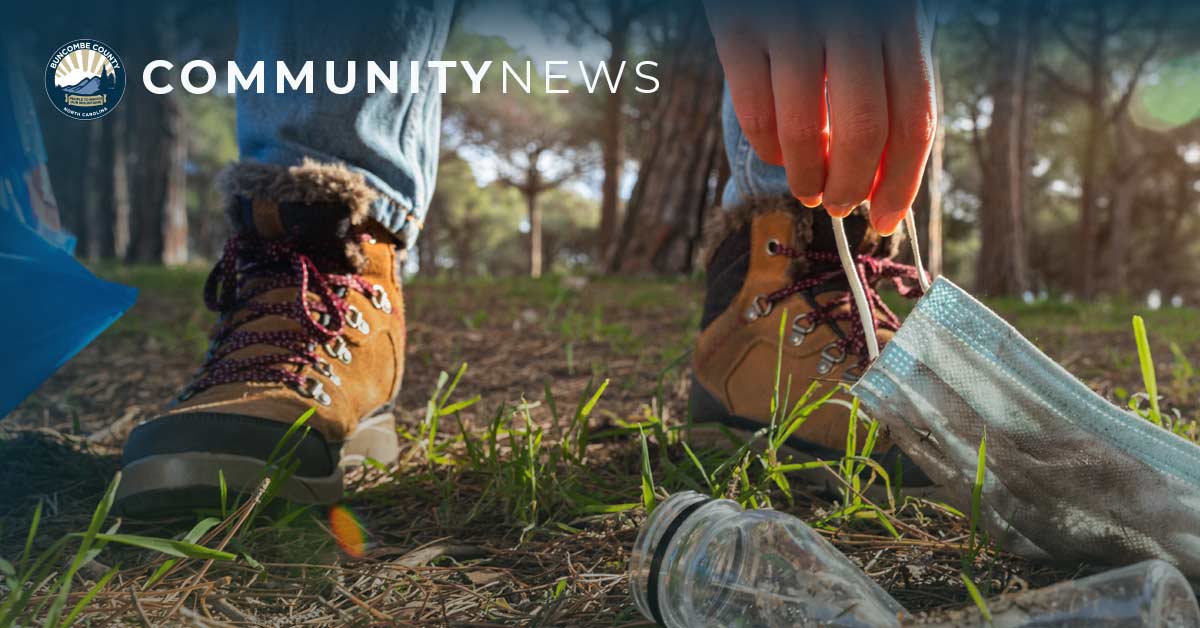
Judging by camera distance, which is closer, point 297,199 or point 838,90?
point 838,90

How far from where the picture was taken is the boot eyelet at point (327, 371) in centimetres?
141

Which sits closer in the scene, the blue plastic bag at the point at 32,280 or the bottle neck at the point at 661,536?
the bottle neck at the point at 661,536

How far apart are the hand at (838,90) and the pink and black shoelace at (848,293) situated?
0.57m

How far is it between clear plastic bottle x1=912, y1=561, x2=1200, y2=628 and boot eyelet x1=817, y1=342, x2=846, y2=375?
0.70m

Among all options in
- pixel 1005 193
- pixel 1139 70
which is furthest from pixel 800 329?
pixel 1139 70

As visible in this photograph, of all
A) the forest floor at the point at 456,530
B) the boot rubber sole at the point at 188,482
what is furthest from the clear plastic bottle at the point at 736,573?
the boot rubber sole at the point at 188,482

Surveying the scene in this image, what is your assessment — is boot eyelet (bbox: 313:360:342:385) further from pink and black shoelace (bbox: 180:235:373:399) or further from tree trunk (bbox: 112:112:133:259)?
tree trunk (bbox: 112:112:133:259)

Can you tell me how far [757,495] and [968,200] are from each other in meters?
24.3

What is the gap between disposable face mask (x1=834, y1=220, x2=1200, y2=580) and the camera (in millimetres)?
846

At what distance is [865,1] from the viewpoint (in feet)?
2.46

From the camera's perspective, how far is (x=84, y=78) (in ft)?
5.93

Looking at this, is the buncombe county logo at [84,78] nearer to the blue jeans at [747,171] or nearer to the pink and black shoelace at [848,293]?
the blue jeans at [747,171]

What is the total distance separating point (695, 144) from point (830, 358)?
15.6ft

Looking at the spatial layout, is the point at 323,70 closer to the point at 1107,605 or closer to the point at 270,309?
the point at 270,309
